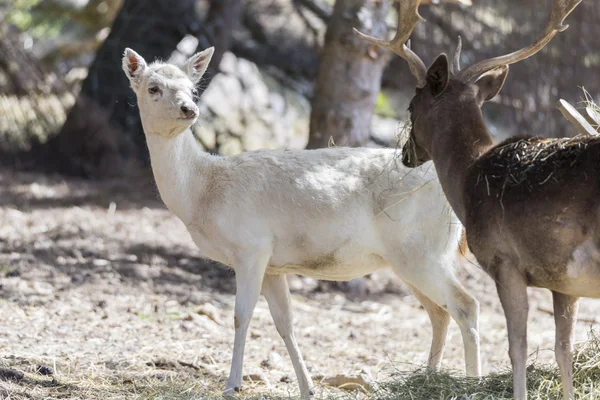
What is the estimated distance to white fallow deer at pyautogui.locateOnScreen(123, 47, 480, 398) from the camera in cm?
599

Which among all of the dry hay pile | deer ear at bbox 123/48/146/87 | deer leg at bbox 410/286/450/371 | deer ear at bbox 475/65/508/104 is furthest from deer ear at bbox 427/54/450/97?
deer ear at bbox 123/48/146/87

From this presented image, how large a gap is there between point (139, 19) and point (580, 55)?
6799 mm

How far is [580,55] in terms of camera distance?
1227cm

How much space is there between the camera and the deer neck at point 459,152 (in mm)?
4867

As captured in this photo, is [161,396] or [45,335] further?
[45,335]

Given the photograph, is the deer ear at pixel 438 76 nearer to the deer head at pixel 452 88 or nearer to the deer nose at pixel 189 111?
the deer head at pixel 452 88

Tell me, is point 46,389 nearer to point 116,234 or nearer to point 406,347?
point 406,347

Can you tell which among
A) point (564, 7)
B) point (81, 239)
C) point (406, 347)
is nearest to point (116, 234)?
point (81, 239)

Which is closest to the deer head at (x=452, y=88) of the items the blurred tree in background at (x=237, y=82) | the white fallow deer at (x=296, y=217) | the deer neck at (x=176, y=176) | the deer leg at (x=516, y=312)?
the white fallow deer at (x=296, y=217)

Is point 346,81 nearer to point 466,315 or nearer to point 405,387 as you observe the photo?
point 466,315

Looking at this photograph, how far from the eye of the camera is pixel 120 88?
13422 mm

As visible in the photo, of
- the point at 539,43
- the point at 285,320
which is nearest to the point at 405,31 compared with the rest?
the point at 539,43

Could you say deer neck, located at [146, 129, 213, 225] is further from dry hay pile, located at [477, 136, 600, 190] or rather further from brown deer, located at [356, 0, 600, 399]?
dry hay pile, located at [477, 136, 600, 190]

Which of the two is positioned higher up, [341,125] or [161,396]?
[341,125]
